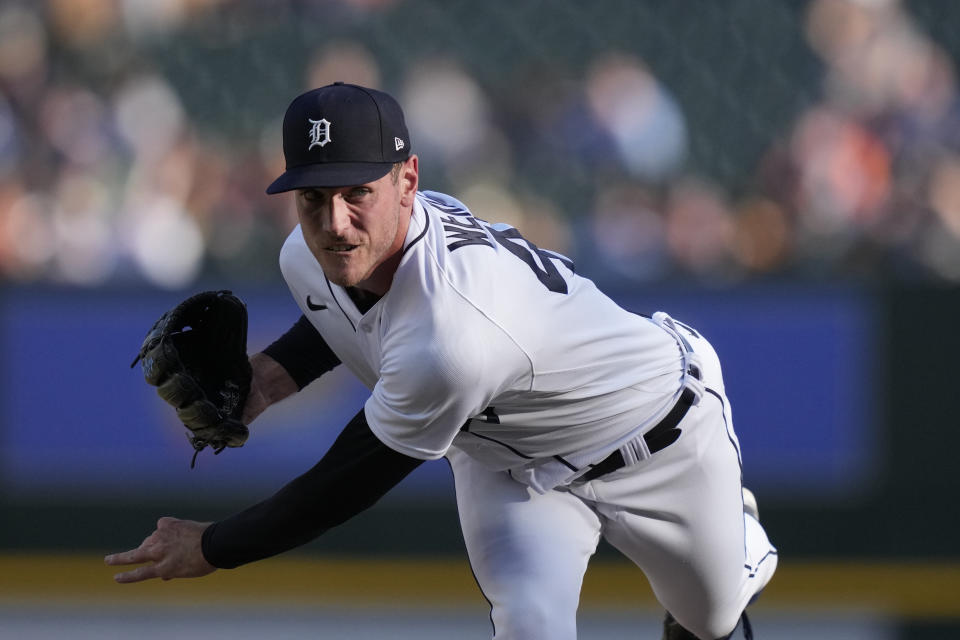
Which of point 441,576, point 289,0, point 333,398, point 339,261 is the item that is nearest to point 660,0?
point 289,0

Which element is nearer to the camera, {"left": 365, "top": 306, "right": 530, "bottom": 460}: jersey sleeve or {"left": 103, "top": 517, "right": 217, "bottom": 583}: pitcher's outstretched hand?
{"left": 365, "top": 306, "right": 530, "bottom": 460}: jersey sleeve

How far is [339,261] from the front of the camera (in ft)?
9.04

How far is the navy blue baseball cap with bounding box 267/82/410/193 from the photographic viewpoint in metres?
2.67

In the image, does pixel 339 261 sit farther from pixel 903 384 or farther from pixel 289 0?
pixel 289 0

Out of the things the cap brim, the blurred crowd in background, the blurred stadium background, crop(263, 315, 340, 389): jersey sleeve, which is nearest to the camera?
the cap brim

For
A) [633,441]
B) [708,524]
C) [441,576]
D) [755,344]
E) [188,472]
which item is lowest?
[441,576]

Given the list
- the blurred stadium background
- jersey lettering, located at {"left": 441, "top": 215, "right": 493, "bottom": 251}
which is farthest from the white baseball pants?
the blurred stadium background

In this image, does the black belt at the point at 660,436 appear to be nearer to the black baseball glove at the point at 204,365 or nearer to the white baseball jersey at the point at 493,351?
the white baseball jersey at the point at 493,351

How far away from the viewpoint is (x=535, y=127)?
734 centimetres

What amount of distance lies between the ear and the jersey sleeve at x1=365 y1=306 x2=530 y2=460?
0.29m

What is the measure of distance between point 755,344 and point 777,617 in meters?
1.32

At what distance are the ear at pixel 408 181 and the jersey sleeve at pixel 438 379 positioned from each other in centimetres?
29

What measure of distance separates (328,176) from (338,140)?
83 mm

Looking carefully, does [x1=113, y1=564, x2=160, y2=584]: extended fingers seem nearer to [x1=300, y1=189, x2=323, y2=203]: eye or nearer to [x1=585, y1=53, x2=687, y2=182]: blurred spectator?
[x1=300, y1=189, x2=323, y2=203]: eye
